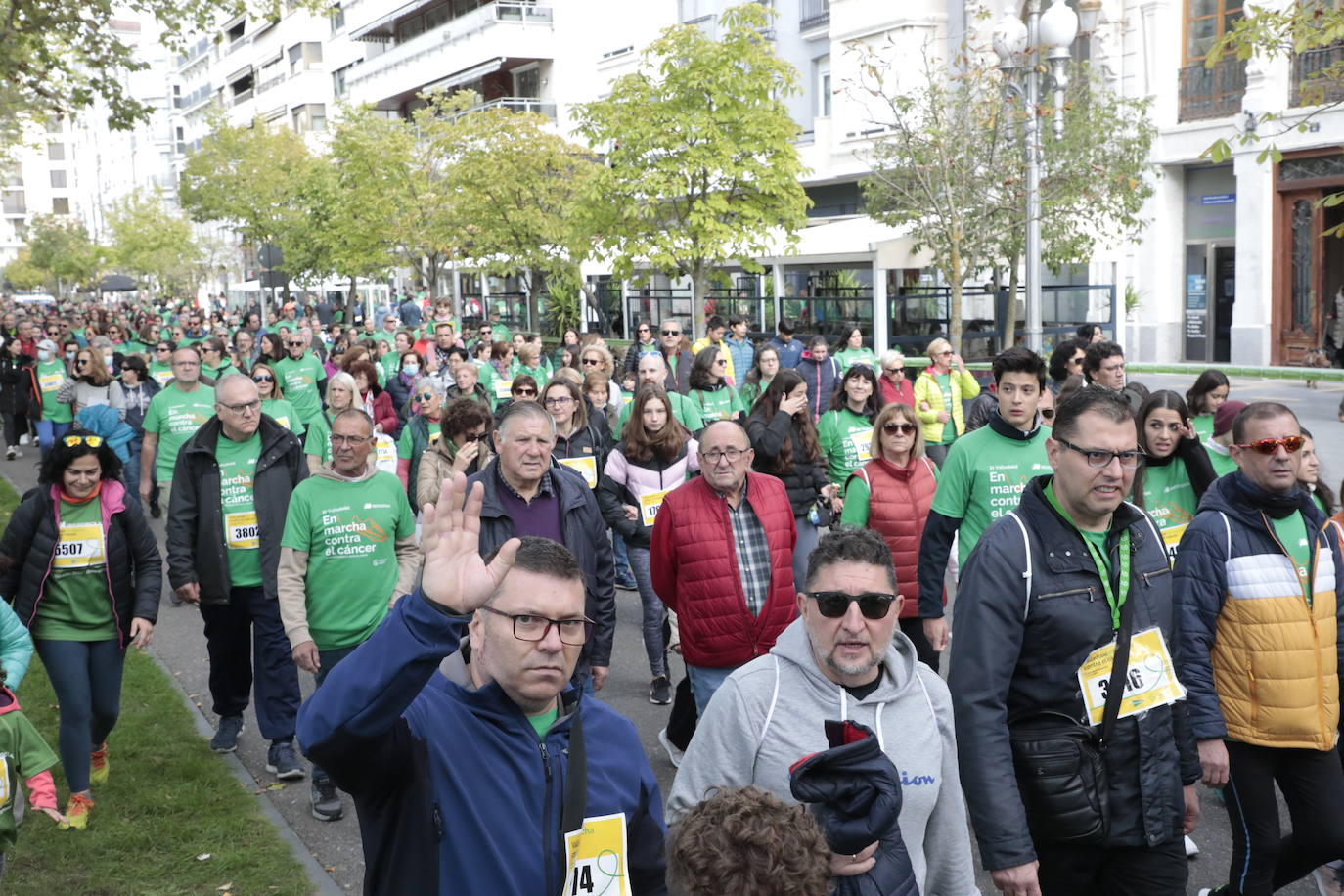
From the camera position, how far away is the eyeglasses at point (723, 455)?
5.85 metres

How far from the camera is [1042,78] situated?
2353 centimetres

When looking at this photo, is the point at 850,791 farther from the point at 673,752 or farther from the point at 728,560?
the point at 673,752

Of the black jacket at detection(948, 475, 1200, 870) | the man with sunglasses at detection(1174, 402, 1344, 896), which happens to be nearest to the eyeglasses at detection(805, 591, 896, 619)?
the black jacket at detection(948, 475, 1200, 870)

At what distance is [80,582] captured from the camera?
20.9ft

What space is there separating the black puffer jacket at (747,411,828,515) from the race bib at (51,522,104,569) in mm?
3585

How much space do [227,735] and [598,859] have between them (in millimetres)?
5035

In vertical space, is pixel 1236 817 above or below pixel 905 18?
below

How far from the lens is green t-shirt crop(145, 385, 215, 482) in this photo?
10336mm

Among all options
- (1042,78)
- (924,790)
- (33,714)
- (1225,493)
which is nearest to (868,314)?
(1042,78)

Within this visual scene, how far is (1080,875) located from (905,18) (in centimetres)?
3042

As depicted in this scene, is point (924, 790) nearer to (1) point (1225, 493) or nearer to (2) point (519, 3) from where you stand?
(1) point (1225, 493)

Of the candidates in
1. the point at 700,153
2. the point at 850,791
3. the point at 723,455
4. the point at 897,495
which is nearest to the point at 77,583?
the point at 723,455

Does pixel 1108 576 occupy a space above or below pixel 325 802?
above

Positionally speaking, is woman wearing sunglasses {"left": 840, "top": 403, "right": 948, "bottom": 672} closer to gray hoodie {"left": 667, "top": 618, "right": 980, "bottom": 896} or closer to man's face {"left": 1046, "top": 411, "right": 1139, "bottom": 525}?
man's face {"left": 1046, "top": 411, "right": 1139, "bottom": 525}
